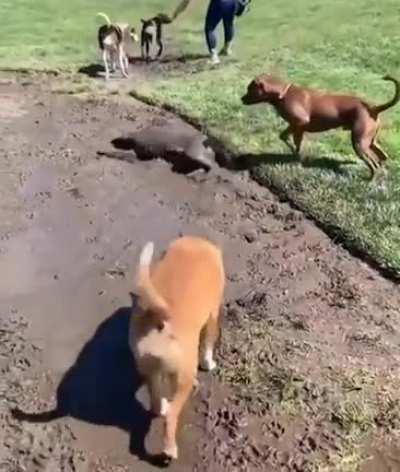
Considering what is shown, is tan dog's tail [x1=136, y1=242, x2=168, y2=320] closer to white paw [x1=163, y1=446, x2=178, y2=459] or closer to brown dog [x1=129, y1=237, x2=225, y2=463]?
brown dog [x1=129, y1=237, x2=225, y2=463]

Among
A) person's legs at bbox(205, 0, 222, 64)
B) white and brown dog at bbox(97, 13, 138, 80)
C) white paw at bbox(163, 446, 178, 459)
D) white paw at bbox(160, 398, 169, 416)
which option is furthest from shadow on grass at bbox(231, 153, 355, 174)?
white paw at bbox(163, 446, 178, 459)

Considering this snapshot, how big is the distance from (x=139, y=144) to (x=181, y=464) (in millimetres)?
4970

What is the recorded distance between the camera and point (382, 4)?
17.3 metres

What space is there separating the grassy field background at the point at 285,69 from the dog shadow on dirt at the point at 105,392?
2.34m

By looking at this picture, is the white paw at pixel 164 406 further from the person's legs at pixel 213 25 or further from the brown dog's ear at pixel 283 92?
the person's legs at pixel 213 25

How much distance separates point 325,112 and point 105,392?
165 inches

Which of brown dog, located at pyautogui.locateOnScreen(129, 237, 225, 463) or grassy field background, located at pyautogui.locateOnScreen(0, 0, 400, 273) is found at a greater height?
brown dog, located at pyautogui.locateOnScreen(129, 237, 225, 463)

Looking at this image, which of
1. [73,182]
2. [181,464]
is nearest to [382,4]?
[73,182]

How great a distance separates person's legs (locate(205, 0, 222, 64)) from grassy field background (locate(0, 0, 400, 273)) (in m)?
0.21

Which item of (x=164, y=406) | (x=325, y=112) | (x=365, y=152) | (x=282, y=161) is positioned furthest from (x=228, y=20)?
(x=164, y=406)

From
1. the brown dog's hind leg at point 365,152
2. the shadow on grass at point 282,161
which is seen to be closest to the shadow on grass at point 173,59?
the shadow on grass at point 282,161

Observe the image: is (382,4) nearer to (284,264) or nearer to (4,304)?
(284,264)

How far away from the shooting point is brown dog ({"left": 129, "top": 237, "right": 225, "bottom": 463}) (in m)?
4.90

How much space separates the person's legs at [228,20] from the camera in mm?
13578
